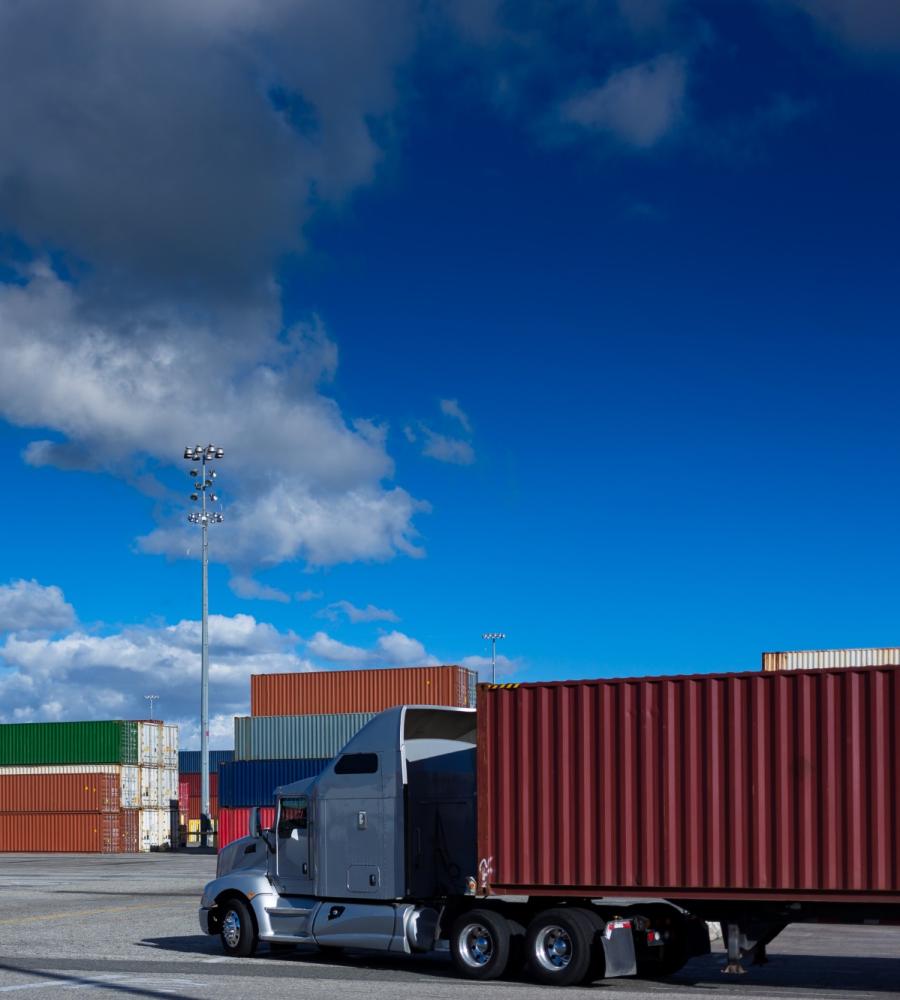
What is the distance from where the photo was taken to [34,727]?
71875mm

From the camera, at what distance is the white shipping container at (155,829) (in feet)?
233

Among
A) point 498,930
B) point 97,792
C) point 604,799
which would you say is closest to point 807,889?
point 604,799

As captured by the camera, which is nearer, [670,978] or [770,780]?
[770,780]

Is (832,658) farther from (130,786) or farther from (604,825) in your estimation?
(130,786)

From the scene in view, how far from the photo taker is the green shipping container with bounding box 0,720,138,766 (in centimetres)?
6981

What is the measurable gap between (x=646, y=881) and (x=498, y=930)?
6.49ft

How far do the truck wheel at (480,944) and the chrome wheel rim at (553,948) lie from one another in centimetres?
45

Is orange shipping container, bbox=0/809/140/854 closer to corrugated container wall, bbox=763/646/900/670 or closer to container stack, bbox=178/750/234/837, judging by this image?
container stack, bbox=178/750/234/837

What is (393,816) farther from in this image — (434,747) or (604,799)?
(604,799)

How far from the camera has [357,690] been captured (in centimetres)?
6259

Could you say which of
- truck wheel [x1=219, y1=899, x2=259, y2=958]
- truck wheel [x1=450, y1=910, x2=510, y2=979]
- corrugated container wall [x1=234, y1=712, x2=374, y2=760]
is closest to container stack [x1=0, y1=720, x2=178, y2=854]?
corrugated container wall [x1=234, y1=712, x2=374, y2=760]

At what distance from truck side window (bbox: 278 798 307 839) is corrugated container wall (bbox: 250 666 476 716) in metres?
41.4

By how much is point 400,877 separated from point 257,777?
4802cm

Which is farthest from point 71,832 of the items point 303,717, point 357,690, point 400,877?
point 400,877
